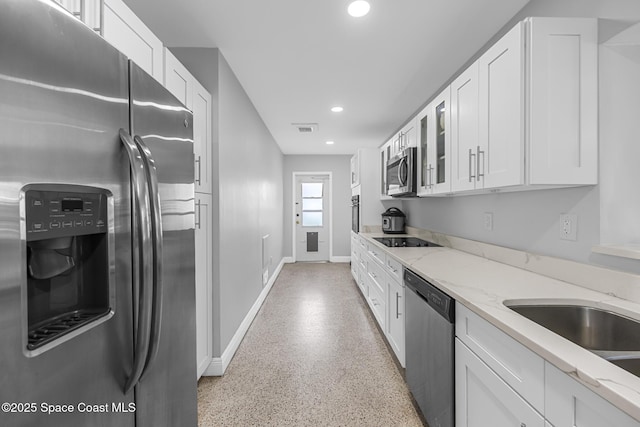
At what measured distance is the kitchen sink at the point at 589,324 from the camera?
1.13 meters

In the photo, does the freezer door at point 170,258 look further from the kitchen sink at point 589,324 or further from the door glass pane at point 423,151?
the door glass pane at point 423,151

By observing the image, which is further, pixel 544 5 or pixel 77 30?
pixel 544 5

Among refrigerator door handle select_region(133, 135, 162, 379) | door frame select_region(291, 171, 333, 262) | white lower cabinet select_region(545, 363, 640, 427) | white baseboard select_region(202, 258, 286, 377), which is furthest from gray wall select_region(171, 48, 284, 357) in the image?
door frame select_region(291, 171, 333, 262)

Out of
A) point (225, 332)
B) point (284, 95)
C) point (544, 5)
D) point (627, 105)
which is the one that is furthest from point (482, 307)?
point (284, 95)

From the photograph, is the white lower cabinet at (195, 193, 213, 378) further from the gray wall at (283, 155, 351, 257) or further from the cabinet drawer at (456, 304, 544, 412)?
the gray wall at (283, 155, 351, 257)

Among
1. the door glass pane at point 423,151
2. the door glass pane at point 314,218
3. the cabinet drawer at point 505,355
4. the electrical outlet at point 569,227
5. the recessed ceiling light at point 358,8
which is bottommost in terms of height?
the cabinet drawer at point 505,355

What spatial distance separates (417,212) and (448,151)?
188 centimetres

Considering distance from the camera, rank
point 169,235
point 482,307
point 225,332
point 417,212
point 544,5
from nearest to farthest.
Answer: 1. point 169,235
2. point 482,307
3. point 544,5
4. point 225,332
5. point 417,212

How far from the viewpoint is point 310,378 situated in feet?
7.61

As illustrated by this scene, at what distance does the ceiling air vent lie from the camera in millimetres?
4625

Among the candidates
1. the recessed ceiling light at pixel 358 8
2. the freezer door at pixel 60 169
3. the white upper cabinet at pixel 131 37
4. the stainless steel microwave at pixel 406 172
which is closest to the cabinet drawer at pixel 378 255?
the stainless steel microwave at pixel 406 172

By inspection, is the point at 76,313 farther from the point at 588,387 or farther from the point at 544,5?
the point at 544,5

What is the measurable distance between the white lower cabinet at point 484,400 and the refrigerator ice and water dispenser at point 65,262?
1.17m

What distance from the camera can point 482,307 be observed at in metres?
1.16
